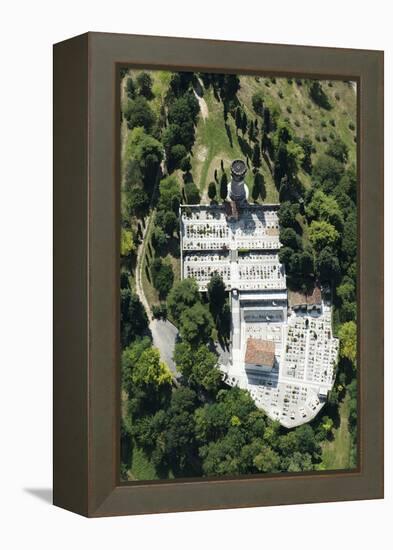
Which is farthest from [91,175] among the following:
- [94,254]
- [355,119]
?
[355,119]

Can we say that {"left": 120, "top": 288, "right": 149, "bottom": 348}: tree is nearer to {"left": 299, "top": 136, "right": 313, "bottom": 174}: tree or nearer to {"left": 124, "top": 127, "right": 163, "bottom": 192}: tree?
{"left": 124, "top": 127, "right": 163, "bottom": 192}: tree

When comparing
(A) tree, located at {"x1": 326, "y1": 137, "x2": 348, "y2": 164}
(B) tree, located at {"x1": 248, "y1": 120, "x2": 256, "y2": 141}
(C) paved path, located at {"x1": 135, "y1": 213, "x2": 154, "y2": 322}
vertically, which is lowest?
(C) paved path, located at {"x1": 135, "y1": 213, "x2": 154, "y2": 322}

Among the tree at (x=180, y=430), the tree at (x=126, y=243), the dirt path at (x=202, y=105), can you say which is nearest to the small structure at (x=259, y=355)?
the tree at (x=180, y=430)

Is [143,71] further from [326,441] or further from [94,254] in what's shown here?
[326,441]

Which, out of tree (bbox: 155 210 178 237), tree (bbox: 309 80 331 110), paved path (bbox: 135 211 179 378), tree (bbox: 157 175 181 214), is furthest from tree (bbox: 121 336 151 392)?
tree (bbox: 309 80 331 110)

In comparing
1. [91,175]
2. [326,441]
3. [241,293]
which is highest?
[91,175]

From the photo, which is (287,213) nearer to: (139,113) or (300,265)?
(300,265)

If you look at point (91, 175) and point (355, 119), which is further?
point (355, 119)
